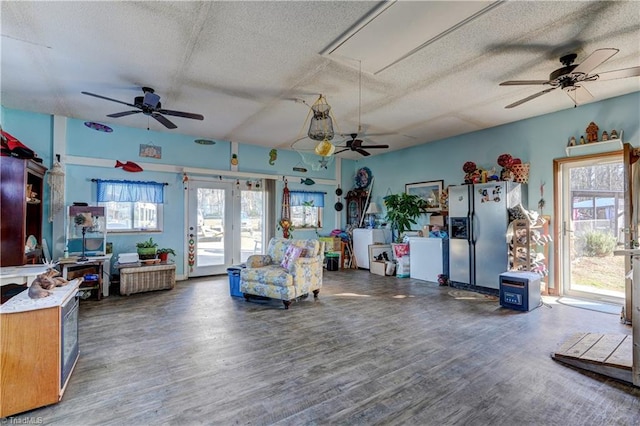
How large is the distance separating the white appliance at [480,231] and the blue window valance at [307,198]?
3325 mm

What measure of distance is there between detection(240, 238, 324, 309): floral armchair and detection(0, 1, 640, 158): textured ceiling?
7.13ft

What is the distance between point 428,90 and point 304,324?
3327 mm

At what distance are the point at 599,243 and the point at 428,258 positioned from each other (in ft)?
8.36

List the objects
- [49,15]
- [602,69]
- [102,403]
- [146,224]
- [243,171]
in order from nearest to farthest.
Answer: [102,403], [49,15], [602,69], [146,224], [243,171]

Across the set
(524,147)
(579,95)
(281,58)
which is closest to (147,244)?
(281,58)

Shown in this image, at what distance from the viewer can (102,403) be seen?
2.14 m

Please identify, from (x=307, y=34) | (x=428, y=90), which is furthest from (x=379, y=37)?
(x=428, y=90)

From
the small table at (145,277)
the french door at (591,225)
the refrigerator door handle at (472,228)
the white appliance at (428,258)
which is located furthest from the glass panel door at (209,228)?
the french door at (591,225)

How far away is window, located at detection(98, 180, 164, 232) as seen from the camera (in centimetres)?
556

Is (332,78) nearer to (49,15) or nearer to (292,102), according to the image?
(292,102)

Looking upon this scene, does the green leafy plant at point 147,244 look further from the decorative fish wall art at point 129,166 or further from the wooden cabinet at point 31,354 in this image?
the wooden cabinet at point 31,354

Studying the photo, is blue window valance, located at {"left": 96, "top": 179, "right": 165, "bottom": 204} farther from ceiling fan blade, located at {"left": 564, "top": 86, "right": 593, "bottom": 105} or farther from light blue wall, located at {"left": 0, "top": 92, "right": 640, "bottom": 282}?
ceiling fan blade, located at {"left": 564, "top": 86, "right": 593, "bottom": 105}

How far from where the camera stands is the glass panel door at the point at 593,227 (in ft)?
14.6

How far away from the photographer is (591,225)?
15.4 feet
